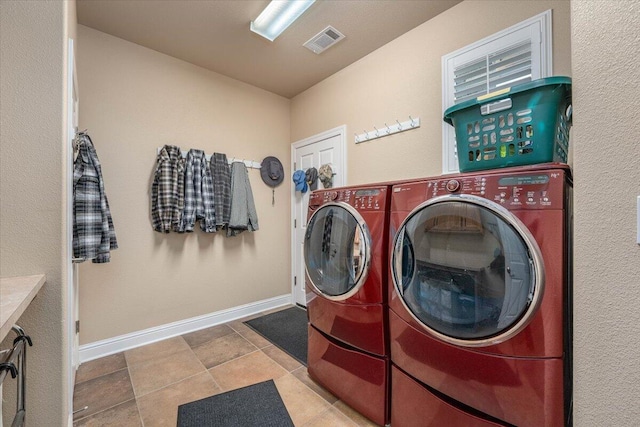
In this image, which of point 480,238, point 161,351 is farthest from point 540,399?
point 161,351

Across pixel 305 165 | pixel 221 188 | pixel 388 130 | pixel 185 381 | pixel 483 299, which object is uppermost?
pixel 388 130

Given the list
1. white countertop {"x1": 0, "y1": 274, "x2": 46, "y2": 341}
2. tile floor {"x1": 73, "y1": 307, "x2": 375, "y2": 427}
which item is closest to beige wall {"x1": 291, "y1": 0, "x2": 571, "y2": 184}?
tile floor {"x1": 73, "y1": 307, "x2": 375, "y2": 427}

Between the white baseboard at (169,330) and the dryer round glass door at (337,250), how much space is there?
1.55 metres

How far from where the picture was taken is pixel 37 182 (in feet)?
3.35

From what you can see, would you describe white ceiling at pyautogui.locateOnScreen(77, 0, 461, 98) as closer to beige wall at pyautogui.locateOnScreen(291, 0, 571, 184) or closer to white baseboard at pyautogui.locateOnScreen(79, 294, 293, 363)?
beige wall at pyautogui.locateOnScreen(291, 0, 571, 184)

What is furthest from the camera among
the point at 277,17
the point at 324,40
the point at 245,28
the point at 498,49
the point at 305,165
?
the point at 305,165

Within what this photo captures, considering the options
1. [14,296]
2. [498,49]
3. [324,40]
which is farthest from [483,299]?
[324,40]

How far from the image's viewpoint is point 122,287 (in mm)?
2250

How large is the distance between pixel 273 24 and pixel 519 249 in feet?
7.50

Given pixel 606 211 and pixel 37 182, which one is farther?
pixel 37 182

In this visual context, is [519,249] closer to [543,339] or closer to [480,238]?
[480,238]

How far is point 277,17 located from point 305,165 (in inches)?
59.9

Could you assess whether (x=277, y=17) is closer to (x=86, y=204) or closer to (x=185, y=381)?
(x=86, y=204)

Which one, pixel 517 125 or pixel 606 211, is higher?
pixel 517 125
